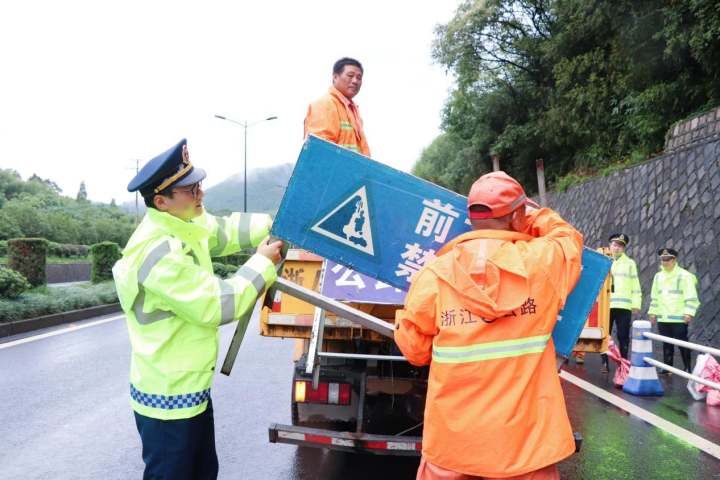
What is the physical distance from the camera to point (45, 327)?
40.3 ft

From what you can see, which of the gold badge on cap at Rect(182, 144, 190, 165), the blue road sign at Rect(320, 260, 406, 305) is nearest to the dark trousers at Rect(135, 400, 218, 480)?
the gold badge on cap at Rect(182, 144, 190, 165)

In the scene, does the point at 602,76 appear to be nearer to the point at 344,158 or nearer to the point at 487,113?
the point at 487,113

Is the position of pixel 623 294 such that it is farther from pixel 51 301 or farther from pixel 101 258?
pixel 101 258

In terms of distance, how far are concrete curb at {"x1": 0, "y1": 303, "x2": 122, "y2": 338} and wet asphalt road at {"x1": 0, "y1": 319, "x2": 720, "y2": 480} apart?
9.52 ft

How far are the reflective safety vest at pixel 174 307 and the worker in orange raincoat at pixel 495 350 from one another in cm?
72

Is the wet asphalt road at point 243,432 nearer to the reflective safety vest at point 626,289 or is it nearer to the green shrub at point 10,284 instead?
the reflective safety vest at point 626,289

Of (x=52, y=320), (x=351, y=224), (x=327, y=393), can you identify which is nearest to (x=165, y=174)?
(x=351, y=224)

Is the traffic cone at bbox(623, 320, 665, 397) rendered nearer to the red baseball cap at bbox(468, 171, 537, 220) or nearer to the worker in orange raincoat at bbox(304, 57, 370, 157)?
the worker in orange raincoat at bbox(304, 57, 370, 157)

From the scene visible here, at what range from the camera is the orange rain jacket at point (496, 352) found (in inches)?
79.5

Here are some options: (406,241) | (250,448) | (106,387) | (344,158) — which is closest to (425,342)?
(406,241)

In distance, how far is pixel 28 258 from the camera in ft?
49.0

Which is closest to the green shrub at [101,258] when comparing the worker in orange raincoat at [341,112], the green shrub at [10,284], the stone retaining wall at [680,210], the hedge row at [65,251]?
the green shrub at [10,284]

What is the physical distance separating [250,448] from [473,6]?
25893 mm

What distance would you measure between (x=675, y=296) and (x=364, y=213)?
22.6 ft
